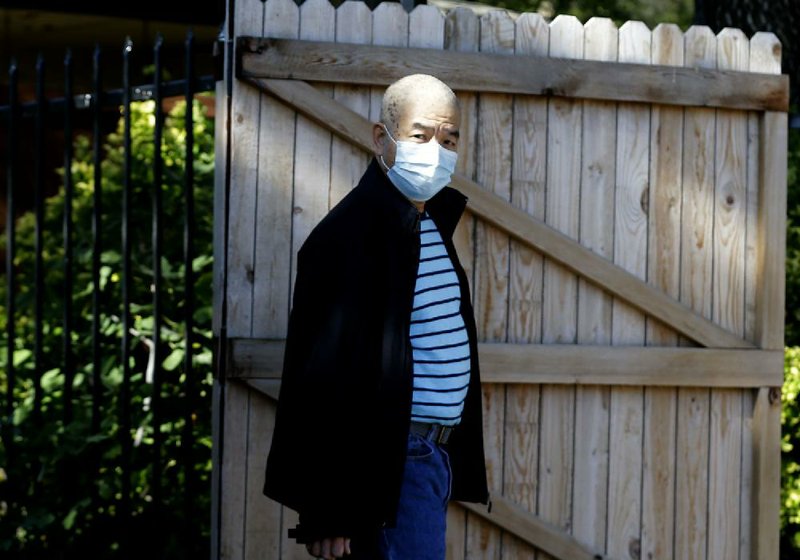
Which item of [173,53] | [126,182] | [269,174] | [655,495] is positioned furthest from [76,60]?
[655,495]

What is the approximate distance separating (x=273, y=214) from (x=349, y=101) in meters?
0.46

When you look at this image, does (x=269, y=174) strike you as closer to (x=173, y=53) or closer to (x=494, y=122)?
(x=494, y=122)

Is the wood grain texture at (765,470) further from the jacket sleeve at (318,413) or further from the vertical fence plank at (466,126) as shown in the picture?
the jacket sleeve at (318,413)

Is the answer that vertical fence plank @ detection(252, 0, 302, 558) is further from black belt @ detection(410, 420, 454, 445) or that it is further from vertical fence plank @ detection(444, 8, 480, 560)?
black belt @ detection(410, 420, 454, 445)

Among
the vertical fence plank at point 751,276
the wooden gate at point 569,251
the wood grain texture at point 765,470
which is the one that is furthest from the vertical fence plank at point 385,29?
the wood grain texture at point 765,470

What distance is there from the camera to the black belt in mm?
3334

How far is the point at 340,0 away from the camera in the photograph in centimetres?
503

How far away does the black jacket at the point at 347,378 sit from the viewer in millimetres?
3160

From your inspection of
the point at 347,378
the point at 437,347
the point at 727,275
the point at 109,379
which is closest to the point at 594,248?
the point at 727,275

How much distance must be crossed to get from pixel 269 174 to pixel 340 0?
3.57 feet

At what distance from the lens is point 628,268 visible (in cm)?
455

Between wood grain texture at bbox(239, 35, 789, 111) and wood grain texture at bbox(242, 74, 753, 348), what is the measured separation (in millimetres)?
83

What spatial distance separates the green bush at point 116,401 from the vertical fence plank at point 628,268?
161 cm

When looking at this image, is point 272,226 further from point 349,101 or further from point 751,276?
point 751,276
